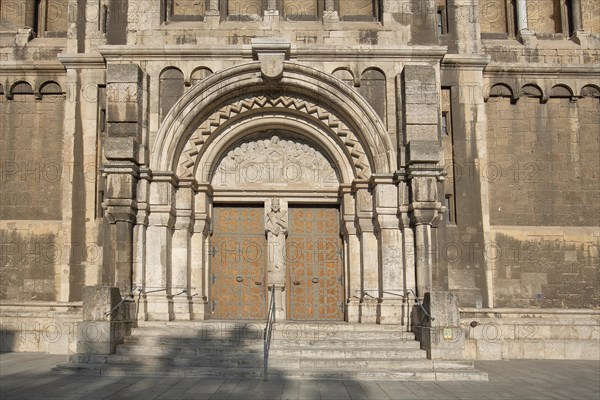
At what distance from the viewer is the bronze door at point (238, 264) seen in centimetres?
1451

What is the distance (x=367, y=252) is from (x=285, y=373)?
4.03 metres

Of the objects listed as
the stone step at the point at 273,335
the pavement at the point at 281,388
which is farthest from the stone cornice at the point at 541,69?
the pavement at the point at 281,388

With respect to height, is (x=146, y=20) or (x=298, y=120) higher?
→ (x=146, y=20)

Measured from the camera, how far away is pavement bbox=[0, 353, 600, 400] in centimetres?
908

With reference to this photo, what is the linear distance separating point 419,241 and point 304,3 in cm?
638

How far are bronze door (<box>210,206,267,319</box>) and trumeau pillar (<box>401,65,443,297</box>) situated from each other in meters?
3.60

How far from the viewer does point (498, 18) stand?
53.1 ft

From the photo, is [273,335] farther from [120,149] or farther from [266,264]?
[120,149]

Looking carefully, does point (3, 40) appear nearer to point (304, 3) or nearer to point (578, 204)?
point (304, 3)

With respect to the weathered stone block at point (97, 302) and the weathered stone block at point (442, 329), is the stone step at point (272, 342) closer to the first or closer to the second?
the weathered stone block at point (442, 329)

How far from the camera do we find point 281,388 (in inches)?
381

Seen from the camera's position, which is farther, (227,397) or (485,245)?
(485,245)

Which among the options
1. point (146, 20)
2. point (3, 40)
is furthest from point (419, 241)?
point (3, 40)

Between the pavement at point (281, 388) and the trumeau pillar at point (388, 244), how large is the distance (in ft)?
8.86
